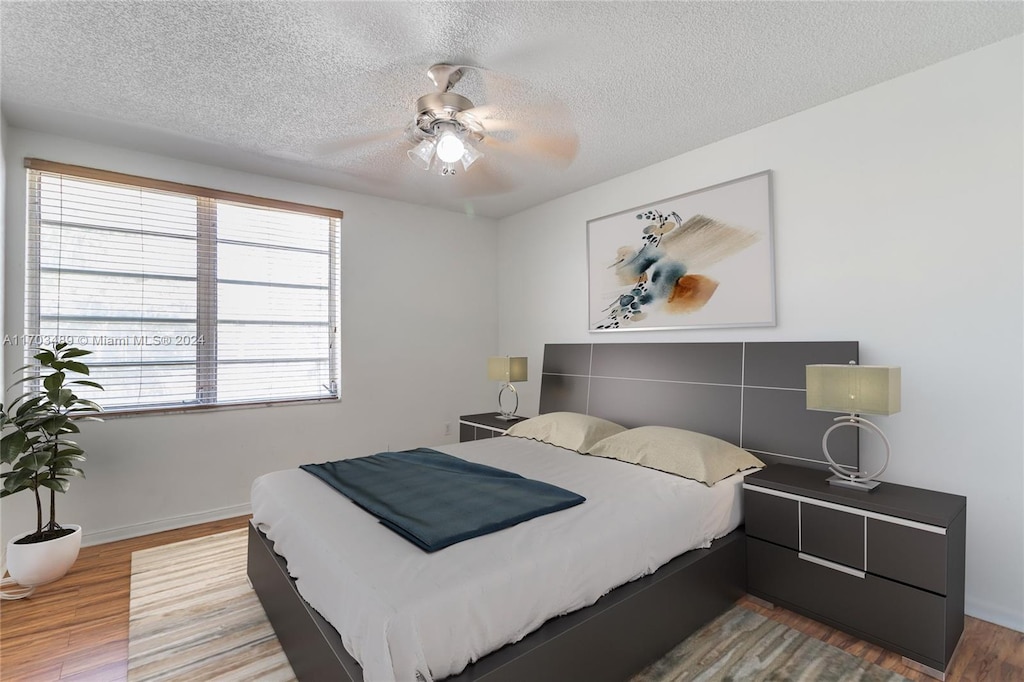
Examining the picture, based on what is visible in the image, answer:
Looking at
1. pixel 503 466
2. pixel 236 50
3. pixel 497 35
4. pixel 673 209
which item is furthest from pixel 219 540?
pixel 673 209

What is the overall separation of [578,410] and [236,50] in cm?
340

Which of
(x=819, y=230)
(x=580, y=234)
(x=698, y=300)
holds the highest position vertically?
(x=580, y=234)

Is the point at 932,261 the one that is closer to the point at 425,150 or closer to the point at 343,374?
the point at 425,150

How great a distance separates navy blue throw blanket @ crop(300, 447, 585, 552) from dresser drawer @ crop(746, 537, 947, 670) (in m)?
1.14

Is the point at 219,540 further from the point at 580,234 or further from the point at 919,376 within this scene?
the point at 919,376

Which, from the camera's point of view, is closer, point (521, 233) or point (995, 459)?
point (995, 459)

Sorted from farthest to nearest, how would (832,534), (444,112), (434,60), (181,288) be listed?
(181,288), (444,112), (434,60), (832,534)

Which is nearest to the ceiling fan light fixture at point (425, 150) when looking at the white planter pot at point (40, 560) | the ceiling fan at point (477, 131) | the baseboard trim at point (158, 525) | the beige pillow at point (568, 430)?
the ceiling fan at point (477, 131)

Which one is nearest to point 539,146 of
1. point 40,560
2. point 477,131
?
point 477,131

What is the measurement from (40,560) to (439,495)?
2.38 m

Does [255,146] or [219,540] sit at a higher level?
[255,146]

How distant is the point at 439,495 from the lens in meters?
2.28

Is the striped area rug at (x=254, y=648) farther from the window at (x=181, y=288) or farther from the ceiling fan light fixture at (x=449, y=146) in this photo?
the ceiling fan light fixture at (x=449, y=146)

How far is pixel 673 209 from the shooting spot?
3.62m
